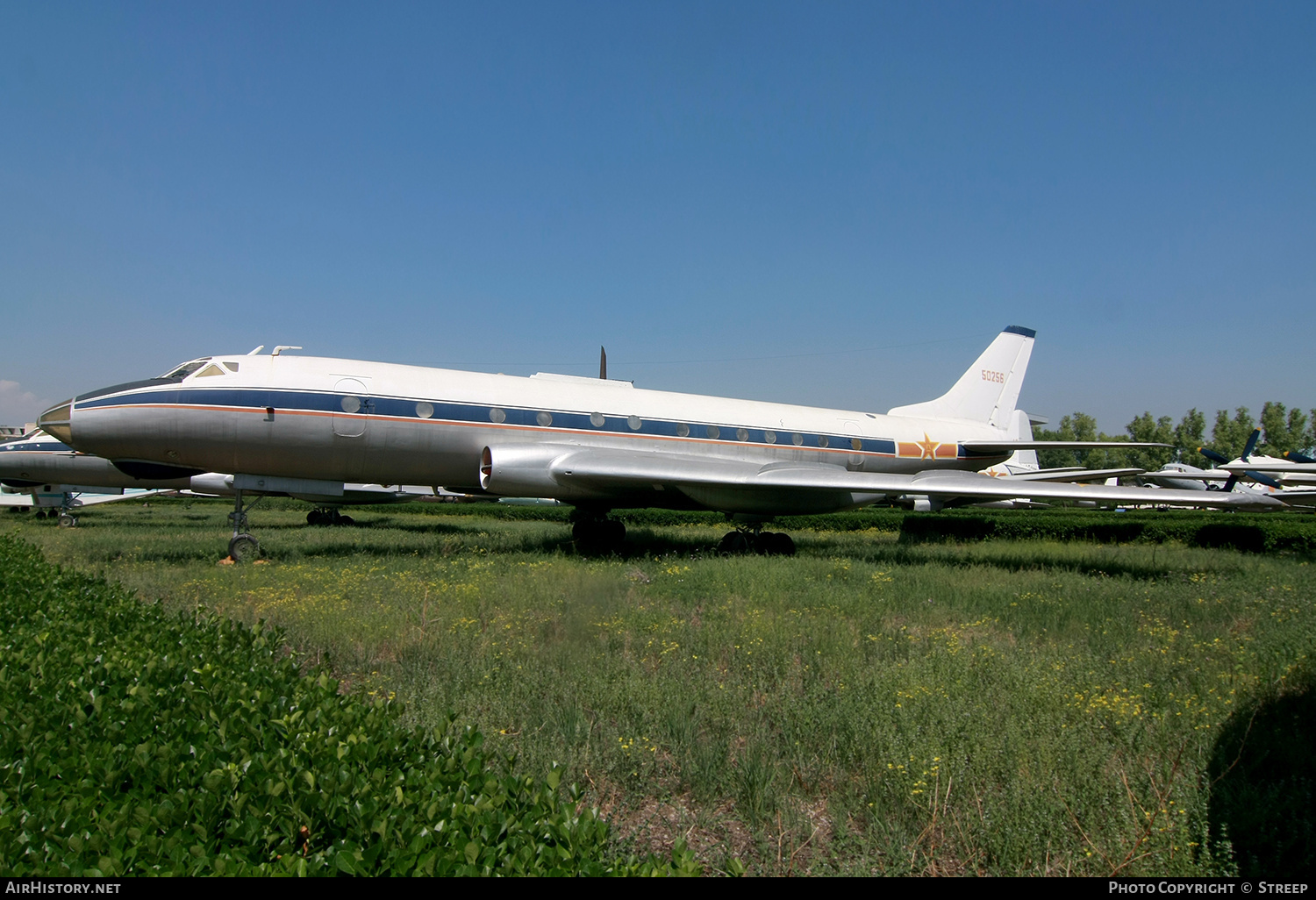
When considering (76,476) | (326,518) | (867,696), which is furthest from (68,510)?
(867,696)

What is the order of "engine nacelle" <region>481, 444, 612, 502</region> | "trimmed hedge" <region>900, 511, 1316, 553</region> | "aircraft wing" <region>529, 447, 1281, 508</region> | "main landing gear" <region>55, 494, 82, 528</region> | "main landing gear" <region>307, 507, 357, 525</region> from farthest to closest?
"main landing gear" <region>307, 507, 357, 525</region>
"main landing gear" <region>55, 494, 82, 528</region>
"trimmed hedge" <region>900, 511, 1316, 553</region>
"engine nacelle" <region>481, 444, 612, 502</region>
"aircraft wing" <region>529, 447, 1281, 508</region>

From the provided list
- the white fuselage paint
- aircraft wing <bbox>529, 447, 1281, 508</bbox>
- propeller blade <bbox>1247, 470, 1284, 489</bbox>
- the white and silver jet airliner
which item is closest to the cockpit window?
the white and silver jet airliner

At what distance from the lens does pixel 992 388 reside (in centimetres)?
1916

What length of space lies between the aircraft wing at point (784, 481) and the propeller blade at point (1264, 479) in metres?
14.2

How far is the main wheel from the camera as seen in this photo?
1260 centimetres

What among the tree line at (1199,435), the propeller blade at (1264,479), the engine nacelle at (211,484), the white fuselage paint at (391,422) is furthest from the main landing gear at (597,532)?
the tree line at (1199,435)

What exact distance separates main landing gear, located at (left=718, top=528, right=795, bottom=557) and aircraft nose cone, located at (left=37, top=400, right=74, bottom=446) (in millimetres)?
11621

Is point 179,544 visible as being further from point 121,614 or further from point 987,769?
point 987,769

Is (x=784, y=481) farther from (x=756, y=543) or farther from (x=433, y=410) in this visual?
(x=433, y=410)

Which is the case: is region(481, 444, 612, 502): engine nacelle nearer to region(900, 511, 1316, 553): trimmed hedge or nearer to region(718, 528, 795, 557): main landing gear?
region(718, 528, 795, 557): main landing gear

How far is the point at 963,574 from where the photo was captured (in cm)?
1145

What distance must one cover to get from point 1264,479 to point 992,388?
18655 millimetres

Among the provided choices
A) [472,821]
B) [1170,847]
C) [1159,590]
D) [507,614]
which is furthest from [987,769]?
[1159,590]
